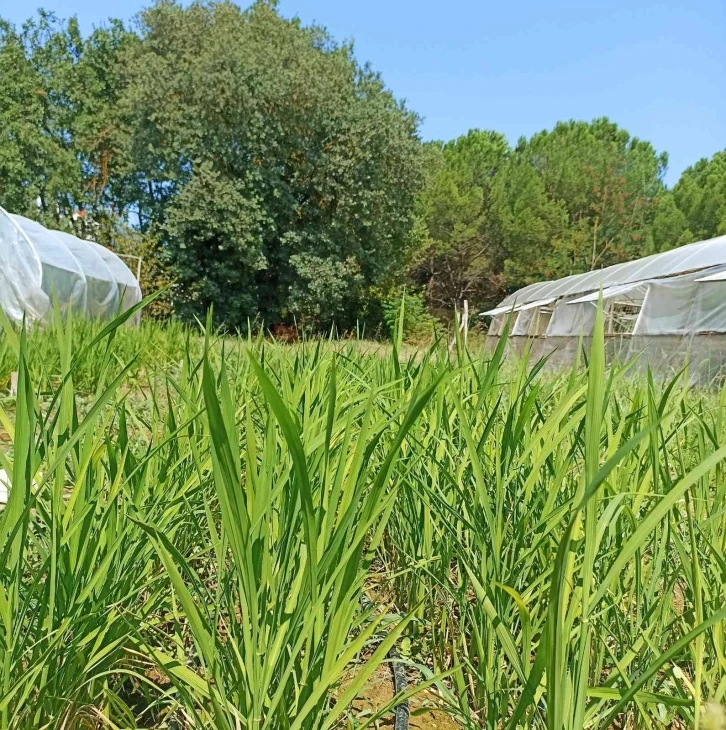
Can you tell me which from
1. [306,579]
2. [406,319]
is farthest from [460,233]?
[306,579]

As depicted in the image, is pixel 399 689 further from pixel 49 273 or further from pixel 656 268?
pixel 656 268

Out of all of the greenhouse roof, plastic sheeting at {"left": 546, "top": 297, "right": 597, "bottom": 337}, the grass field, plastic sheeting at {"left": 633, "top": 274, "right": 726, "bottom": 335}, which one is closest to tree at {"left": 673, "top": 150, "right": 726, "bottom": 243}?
the greenhouse roof

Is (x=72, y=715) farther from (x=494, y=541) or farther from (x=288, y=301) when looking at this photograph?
(x=288, y=301)

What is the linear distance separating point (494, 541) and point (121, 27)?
22155 mm

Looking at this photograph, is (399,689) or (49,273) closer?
(399,689)

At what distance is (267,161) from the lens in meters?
13.7

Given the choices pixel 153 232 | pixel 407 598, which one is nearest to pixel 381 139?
pixel 153 232

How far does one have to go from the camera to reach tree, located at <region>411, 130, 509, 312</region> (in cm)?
2019

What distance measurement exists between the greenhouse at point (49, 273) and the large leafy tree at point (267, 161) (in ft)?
13.5

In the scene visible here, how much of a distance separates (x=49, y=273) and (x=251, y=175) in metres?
7.27

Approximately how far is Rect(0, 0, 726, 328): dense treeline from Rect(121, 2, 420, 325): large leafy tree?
0.04 meters

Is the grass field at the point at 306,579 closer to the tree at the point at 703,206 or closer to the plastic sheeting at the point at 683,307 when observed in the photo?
the plastic sheeting at the point at 683,307

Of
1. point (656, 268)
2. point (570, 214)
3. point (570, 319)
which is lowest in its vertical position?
point (570, 319)

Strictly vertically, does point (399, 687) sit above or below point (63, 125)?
below
